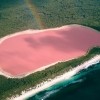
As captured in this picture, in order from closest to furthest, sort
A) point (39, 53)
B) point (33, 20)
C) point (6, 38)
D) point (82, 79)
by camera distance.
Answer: point (82, 79)
point (39, 53)
point (6, 38)
point (33, 20)

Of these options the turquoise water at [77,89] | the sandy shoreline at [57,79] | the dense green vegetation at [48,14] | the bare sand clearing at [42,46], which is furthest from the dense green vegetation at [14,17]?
the turquoise water at [77,89]

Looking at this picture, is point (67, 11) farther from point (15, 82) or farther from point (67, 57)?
point (15, 82)

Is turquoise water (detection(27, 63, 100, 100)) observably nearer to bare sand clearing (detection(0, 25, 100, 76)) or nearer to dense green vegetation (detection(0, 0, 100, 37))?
bare sand clearing (detection(0, 25, 100, 76))

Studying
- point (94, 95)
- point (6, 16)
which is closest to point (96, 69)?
point (94, 95)

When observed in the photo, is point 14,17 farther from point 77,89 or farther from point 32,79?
point 77,89

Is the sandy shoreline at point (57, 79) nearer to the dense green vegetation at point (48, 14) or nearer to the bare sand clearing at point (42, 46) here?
the bare sand clearing at point (42, 46)

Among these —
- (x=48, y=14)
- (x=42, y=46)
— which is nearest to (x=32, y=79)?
(x=42, y=46)
